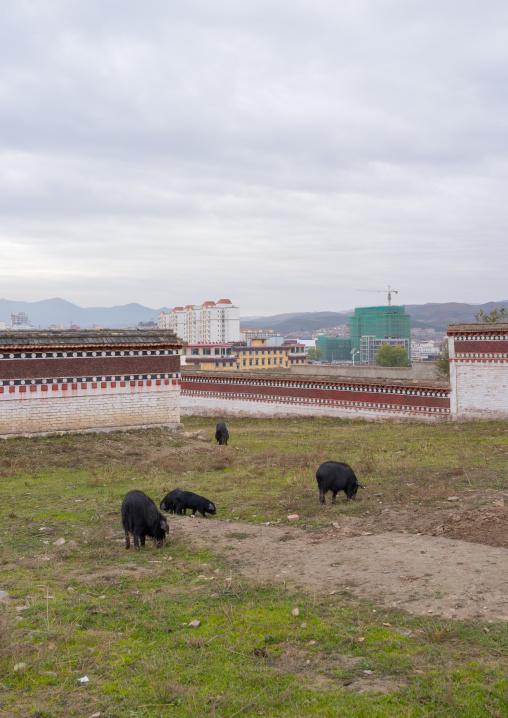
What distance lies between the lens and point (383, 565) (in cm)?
841

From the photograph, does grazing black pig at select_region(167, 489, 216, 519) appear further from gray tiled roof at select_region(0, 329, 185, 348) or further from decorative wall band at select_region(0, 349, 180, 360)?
gray tiled roof at select_region(0, 329, 185, 348)

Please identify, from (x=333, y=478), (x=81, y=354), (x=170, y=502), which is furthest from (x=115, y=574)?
(x=81, y=354)

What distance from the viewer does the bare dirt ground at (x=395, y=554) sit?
7270 millimetres

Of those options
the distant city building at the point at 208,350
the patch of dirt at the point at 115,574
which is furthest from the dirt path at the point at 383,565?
the distant city building at the point at 208,350

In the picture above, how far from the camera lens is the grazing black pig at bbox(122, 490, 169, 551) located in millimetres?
9922

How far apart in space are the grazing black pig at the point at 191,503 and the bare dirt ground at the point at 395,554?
1.34ft

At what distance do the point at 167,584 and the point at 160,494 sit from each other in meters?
5.96

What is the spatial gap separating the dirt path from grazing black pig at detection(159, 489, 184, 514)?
5.70 feet

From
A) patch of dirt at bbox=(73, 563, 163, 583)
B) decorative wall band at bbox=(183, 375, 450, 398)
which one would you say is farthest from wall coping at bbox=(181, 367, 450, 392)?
patch of dirt at bbox=(73, 563, 163, 583)

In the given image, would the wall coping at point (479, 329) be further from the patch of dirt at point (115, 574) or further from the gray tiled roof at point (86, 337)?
the patch of dirt at point (115, 574)

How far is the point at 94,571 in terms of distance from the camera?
8.79 metres

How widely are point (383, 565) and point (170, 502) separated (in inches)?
218

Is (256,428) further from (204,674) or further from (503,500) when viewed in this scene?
(204,674)

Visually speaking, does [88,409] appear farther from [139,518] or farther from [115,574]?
[115,574]
